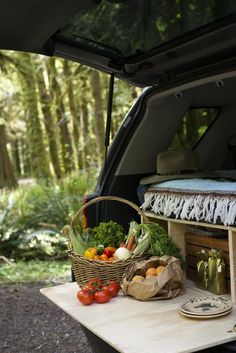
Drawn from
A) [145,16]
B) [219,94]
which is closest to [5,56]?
[219,94]

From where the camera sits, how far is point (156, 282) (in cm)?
249

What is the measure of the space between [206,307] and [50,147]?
12.6 meters

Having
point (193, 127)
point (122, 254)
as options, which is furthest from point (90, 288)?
point (193, 127)

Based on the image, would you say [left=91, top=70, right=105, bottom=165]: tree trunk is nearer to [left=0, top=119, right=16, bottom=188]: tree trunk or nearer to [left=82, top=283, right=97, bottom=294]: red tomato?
[left=0, top=119, right=16, bottom=188]: tree trunk

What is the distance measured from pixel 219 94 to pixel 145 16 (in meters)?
1.34

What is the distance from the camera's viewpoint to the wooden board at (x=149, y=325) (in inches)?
75.8

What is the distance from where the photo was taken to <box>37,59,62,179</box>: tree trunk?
1394cm

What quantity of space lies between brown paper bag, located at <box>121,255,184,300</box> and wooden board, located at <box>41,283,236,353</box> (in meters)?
0.04

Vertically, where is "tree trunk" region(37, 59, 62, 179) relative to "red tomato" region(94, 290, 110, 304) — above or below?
above

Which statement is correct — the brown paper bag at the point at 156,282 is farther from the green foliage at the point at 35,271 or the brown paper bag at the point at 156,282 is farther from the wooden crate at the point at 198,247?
the green foliage at the point at 35,271

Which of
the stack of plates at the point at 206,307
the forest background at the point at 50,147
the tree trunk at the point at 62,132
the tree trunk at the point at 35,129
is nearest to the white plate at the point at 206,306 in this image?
the stack of plates at the point at 206,307

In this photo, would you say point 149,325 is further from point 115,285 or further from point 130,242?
point 130,242

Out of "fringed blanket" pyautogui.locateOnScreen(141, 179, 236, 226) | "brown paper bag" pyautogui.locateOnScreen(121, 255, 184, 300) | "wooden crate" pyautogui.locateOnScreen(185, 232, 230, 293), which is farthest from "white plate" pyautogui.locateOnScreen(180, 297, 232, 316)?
"fringed blanket" pyautogui.locateOnScreen(141, 179, 236, 226)

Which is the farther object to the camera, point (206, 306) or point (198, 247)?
point (198, 247)
